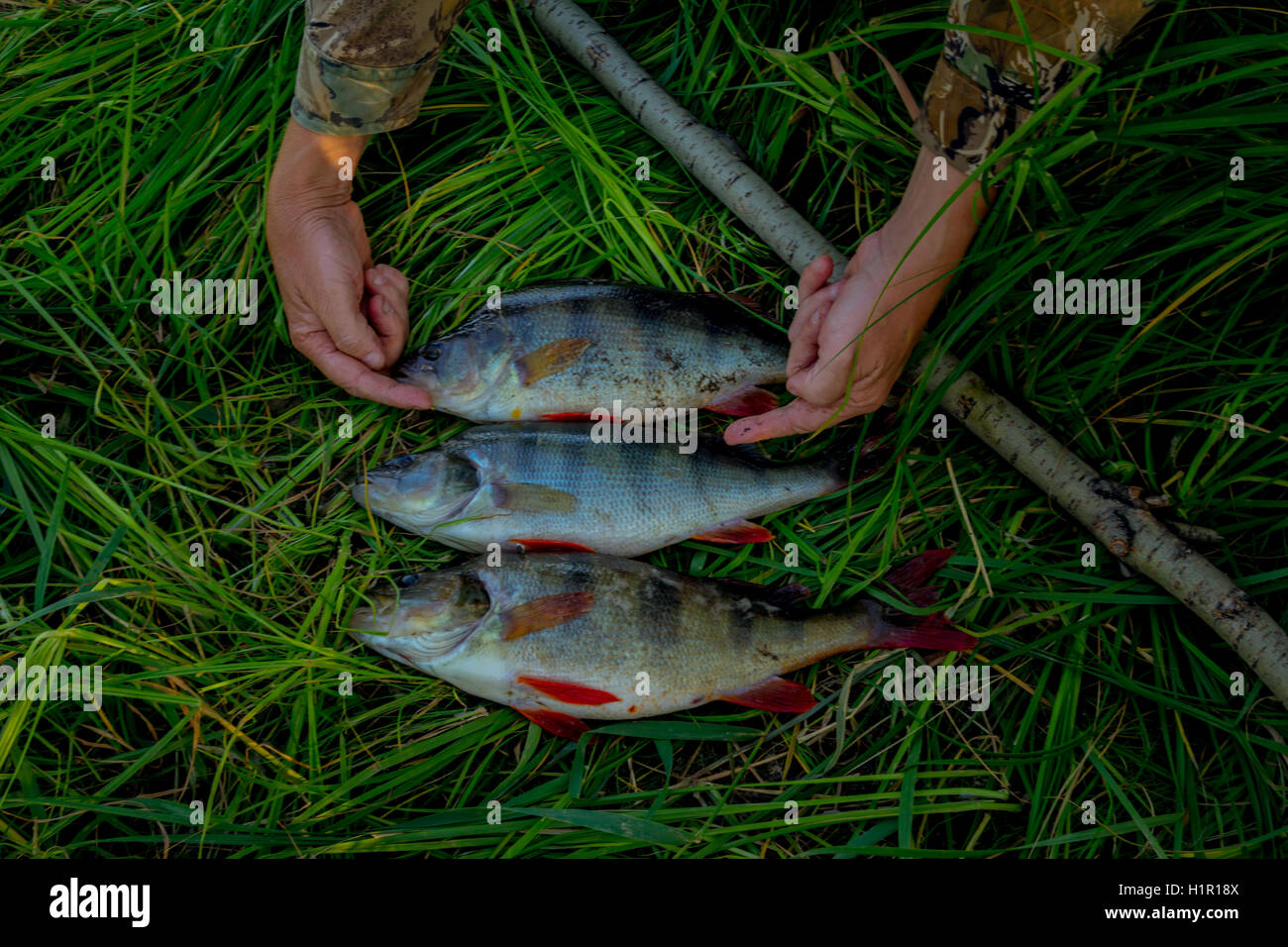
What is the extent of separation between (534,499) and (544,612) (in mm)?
443

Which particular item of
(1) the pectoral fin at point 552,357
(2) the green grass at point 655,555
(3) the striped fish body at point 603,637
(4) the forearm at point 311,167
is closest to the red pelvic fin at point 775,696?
(3) the striped fish body at point 603,637

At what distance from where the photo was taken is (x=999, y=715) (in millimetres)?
3293

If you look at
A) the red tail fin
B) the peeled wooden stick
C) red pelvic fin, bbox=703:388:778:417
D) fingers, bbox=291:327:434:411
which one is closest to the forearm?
fingers, bbox=291:327:434:411

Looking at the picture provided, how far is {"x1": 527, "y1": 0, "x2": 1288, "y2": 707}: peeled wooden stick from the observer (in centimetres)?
299

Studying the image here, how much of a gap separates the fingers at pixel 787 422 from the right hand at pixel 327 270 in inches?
48.3

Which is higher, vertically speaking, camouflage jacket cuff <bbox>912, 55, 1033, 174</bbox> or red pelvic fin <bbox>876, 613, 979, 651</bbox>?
camouflage jacket cuff <bbox>912, 55, 1033, 174</bbox>

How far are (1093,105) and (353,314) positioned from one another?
284 cm

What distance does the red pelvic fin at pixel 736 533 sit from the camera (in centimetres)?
339

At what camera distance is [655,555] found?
11.5ft

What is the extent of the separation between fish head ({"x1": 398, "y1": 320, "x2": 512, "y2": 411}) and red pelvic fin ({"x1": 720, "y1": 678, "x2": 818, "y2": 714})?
4.95ft

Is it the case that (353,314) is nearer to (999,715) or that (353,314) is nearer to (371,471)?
(371,471)

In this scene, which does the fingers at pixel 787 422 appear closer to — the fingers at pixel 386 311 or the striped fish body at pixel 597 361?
the striped fish body at pixel 597 361

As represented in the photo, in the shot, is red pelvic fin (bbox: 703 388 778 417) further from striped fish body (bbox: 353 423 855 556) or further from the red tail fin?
the red tail fin

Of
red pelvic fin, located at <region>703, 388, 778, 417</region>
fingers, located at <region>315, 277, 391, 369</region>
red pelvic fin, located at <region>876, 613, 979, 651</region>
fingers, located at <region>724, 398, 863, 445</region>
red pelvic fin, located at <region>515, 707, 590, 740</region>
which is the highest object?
fingers, located at <region>315, 277, 391, 369</region>
